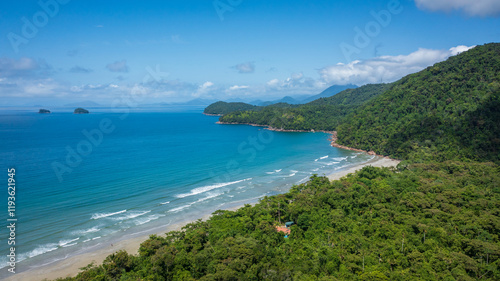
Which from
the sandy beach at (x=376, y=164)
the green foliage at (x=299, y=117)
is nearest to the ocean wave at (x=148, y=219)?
the sandy beach at (x=376, y=164)

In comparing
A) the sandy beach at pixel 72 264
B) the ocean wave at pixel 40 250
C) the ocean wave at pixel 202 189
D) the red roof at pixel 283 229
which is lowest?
the red roof at pixel 283 229

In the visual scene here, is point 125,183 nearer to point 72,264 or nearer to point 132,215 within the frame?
point 132,215

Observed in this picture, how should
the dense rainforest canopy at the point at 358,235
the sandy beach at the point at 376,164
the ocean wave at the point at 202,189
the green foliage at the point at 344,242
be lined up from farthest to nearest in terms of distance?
the sandy beach at the point at 376,164 < the ocean wave at the point at 202,189 < the dense rainforest canopy at the point at 358,235 < the green foliage at the point at 344,242

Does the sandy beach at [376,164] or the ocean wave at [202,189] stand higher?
the ocean wave at [202,189]

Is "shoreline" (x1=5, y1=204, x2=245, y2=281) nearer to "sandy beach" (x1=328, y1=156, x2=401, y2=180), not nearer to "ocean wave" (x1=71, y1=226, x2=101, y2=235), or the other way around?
"ocean wave" (x1=71, y1=226, x2=101, y2=235)

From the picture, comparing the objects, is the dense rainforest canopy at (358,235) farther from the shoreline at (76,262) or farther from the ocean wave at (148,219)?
the ocean wave at (148,219)

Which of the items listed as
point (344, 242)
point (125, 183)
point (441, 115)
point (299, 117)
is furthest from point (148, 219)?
point (299, 117)

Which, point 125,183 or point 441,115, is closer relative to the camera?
point 125,183
